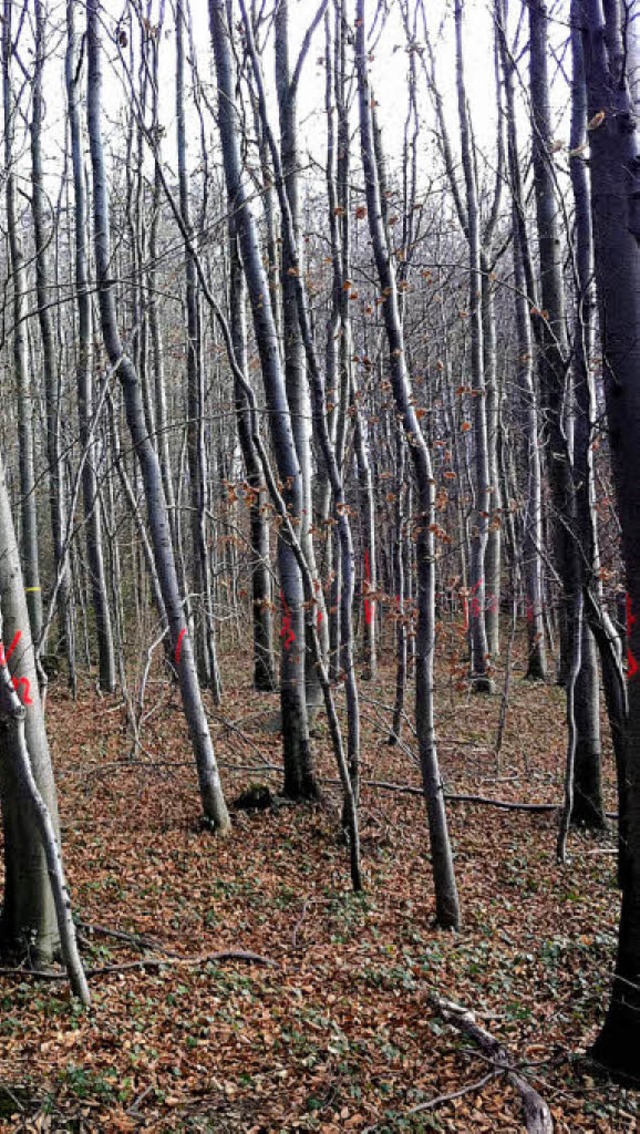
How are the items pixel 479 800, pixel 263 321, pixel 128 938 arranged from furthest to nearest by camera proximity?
1. pixel 479 800
2. pixel 263 321
3. pixel 128 938

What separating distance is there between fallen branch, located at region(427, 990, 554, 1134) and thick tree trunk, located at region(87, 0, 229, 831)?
3.45 metres

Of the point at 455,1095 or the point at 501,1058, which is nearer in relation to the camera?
the point at 455,1095

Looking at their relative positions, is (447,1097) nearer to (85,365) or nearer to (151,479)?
(151,479)

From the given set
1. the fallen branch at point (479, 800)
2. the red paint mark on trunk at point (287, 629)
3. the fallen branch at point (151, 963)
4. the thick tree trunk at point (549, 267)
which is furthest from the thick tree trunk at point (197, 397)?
the fallen branch at point (151, 963)

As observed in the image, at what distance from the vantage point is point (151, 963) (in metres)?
5.16

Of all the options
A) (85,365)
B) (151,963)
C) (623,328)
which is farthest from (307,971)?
(85,365)

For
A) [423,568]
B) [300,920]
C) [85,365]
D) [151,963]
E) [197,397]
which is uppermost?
[85,365]

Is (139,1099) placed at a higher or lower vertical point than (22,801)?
lower

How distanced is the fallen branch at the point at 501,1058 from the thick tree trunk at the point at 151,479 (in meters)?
3.45

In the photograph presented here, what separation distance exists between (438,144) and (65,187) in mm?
6611

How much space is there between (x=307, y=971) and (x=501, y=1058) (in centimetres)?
Result: 154

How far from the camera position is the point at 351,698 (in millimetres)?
6848

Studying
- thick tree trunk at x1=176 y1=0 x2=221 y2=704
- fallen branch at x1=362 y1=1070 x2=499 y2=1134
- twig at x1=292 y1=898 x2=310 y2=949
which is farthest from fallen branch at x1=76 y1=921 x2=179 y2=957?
thick tree trunk at x1=176 y1=0 x2=221 y2=704

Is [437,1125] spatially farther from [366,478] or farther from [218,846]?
[366,478]
